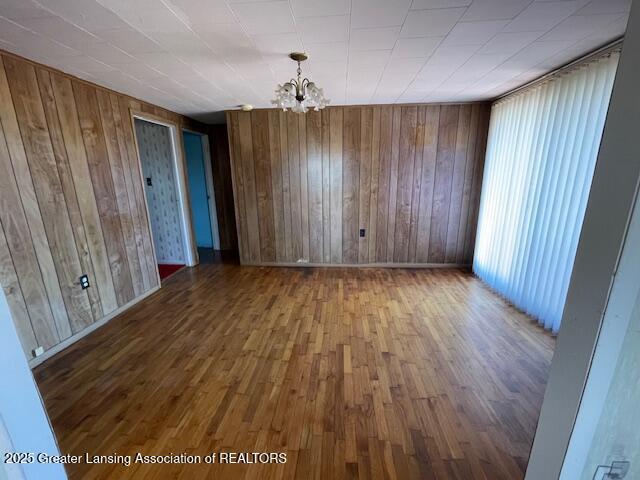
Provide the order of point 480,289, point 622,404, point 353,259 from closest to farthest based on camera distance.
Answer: point 622,404 → point 480,289 → point 353,259

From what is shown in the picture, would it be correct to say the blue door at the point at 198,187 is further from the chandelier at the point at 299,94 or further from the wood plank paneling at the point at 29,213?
the chandelier at the point at 299,94

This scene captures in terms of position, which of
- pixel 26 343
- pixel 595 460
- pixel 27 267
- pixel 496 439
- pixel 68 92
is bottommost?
pixel 496 439

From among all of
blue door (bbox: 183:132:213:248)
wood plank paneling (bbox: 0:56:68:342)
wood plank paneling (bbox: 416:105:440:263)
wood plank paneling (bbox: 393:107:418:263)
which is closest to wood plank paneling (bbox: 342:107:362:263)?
wood plank paneling (bbox: 393:107:418:263)

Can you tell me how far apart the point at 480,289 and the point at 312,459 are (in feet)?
9.86

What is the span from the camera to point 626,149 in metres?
0.58

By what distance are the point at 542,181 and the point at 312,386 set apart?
2827 mm

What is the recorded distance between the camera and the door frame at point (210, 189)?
4.99 m

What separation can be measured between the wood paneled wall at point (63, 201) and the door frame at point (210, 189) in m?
1.70

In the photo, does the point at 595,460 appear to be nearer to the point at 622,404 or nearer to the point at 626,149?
the point at 622,404

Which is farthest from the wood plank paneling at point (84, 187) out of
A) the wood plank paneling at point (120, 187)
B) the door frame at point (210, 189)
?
the door frame at point (210, 189)

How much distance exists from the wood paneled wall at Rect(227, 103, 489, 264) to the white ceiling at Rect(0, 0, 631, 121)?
103cm

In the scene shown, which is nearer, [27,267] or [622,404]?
[622,404]

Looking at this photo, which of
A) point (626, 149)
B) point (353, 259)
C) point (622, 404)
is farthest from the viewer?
point (353, 259)

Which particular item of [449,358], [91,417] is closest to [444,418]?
[449,358]
